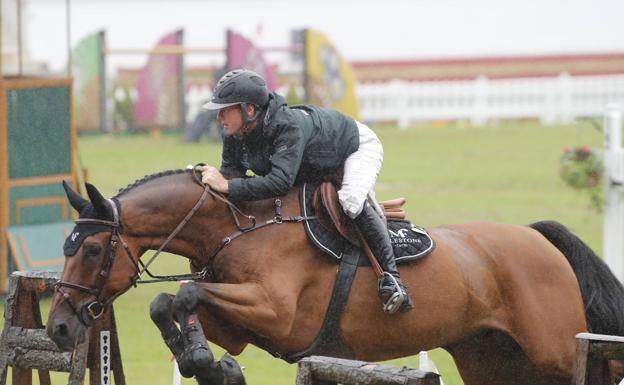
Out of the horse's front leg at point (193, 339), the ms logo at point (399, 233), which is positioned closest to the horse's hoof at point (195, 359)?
the horse's front leg at point (193, 339)

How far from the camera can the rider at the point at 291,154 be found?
6.02m

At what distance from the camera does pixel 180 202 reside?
6043 millimetres

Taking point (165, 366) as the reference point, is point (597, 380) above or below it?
above

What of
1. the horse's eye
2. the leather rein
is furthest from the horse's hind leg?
the horse's eye

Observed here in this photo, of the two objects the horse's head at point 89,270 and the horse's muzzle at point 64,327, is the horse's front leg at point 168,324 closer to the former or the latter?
the horse's head at point 89,270

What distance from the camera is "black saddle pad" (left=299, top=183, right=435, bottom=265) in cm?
615

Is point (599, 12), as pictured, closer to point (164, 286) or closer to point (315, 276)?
point (164, 286)

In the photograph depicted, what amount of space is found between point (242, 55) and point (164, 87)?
3.26 metres

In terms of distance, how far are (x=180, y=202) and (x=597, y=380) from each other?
6.61 ft

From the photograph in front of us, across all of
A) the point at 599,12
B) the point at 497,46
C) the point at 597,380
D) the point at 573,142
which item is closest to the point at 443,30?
the point at 497,46

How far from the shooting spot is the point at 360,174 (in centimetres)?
625

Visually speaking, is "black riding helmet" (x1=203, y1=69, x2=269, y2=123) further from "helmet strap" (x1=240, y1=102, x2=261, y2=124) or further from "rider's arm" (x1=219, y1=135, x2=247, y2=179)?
"rider's arm" (x1=219, y1=135, x2=247, y2=179)

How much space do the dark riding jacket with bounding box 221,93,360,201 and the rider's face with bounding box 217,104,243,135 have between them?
3.7 inches

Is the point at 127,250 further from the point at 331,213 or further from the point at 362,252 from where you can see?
the point at 362,252
